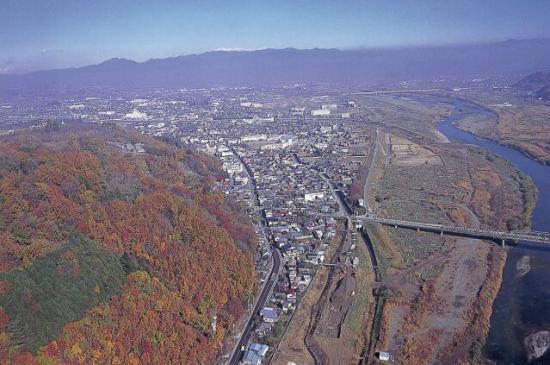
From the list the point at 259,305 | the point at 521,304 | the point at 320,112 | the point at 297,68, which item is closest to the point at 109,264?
the point at 259,305

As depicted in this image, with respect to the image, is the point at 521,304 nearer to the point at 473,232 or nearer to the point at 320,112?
the point at 473,232

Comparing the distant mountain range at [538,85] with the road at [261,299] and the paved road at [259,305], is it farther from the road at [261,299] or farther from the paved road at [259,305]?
the paved road at [259,305]

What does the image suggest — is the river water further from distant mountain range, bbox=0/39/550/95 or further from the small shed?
distant mountain range, bbox=0/39/550/95

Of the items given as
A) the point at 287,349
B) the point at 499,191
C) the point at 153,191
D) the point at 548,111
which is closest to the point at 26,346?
the point at 287,349

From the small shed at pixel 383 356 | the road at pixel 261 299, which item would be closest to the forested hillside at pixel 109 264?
the road at pixel 261 299

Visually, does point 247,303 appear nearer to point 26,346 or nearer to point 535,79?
point 26,346
